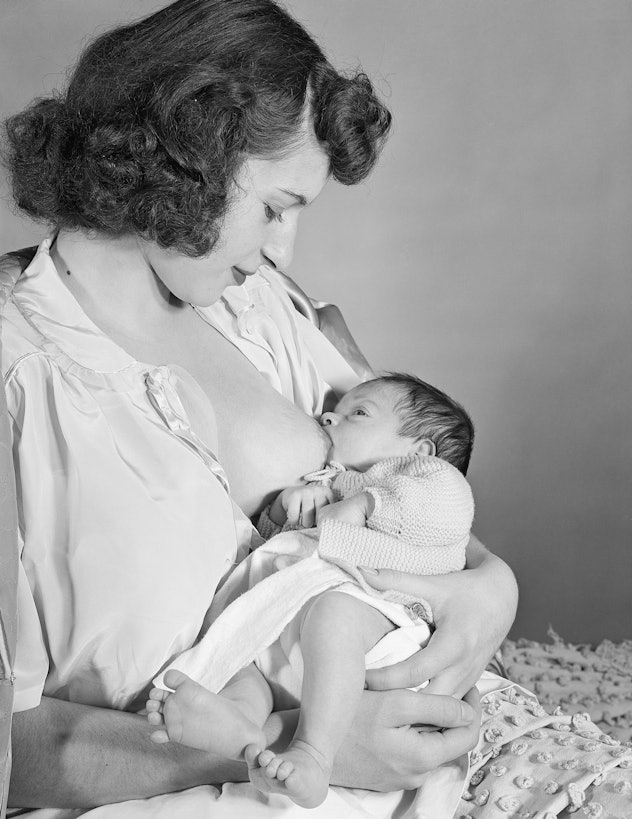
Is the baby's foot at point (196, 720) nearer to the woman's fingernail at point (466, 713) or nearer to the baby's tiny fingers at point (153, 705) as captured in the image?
the baby's tiny fingers at point (153, 705)

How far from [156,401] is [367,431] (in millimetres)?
396

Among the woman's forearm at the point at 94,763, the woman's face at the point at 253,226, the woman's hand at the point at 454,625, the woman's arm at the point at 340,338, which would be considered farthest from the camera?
the woman's arm at the point at 340,338

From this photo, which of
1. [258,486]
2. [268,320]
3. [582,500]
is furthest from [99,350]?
[582,500]

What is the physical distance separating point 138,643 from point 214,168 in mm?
631

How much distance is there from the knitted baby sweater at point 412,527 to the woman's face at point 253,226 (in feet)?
1.25

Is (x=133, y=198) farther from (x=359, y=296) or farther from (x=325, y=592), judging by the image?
(x=359, y=296)

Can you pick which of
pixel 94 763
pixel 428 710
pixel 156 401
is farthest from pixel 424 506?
pixel 94 763

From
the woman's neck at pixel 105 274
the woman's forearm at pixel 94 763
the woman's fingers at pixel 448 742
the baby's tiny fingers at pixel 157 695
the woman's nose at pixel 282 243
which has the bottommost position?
the woman's forearm at pixel 94 763

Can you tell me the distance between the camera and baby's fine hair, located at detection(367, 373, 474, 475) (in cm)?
164

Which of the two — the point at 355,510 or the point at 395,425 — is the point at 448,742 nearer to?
the point at 355,510

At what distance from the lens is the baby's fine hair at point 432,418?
1.64 meters

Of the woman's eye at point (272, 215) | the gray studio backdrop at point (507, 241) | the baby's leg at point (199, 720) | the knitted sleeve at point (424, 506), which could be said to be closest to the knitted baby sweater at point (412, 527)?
the knitted sleeve at point (424, 506)

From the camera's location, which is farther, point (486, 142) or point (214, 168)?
point (486, 142)

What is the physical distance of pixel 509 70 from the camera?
122 inches
